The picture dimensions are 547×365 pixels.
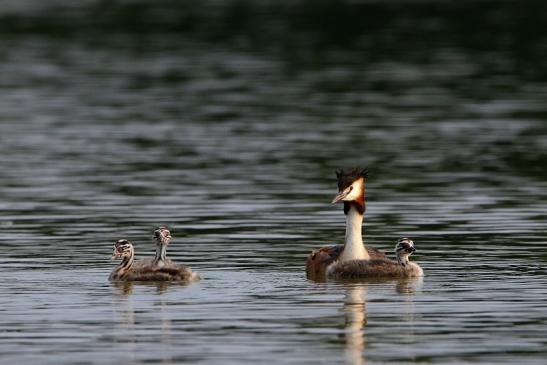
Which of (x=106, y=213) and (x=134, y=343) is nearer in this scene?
(x=134, y=343)

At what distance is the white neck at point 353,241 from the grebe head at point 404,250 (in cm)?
53

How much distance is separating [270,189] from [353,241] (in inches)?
339

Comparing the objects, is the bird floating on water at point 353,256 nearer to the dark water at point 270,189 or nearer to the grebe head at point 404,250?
the grebe head at point 404,250

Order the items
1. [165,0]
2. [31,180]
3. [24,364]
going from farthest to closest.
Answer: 1. [165,0]
2. [31,180]
3. [24,364]

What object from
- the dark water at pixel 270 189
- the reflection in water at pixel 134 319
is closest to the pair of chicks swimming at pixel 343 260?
the reflection in water at pixel 134 319

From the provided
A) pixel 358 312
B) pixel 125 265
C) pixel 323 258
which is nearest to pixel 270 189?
pixel 323 258

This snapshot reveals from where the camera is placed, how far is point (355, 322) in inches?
722

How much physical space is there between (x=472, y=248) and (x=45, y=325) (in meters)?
7.38

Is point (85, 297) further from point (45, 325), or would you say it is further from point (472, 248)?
point (472, 248)

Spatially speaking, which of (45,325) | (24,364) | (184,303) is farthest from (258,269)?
(24,364)

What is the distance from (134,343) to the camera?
1739cm

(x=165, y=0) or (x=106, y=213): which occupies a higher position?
(x=165, y=0)

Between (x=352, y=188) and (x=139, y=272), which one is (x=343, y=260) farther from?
(x=139, y=272)

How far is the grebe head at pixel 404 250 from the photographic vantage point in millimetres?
21625
